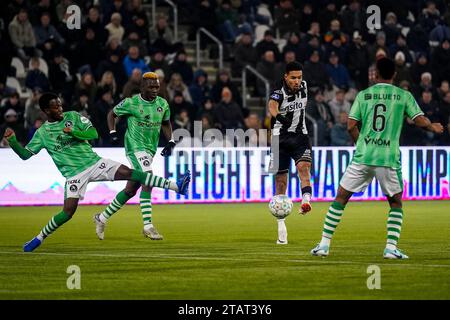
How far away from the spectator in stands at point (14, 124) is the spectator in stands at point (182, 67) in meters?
4.72

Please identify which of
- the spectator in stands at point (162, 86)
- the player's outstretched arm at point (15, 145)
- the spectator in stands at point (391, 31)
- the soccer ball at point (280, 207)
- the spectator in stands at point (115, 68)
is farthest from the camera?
the spectator in stands at point (391, 31)

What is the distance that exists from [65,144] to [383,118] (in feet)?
14.3

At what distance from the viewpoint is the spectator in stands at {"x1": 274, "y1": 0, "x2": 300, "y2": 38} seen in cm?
3269

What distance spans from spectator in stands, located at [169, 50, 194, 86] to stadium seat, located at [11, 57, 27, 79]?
3669mm

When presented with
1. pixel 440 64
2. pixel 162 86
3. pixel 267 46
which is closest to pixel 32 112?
pixel 162 86

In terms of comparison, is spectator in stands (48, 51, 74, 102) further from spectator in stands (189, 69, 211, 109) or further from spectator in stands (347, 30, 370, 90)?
spectator in stands (347, 30, 370, 90)

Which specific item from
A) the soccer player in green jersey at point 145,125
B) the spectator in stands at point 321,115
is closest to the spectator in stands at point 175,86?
the spectator in stands at point 321,115

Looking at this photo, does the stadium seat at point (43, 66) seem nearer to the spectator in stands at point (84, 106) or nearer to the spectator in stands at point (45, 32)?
the spectator in stands at point (45, 32)

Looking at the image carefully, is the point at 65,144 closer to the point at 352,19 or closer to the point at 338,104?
the point at 338,104

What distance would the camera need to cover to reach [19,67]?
92.1 feet

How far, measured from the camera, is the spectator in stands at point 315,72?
30469mm

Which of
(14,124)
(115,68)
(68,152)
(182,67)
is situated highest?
(182,67)

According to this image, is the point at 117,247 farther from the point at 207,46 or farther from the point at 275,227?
the point at 207,46
